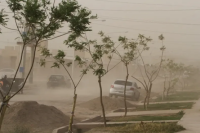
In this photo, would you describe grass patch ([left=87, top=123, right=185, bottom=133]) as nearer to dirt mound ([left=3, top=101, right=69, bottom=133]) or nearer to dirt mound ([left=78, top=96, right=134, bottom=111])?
dirt mound ([left=3, top=101, right=69, bottom=133])

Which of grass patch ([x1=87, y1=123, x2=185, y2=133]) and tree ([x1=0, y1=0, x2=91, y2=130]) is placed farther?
grass patch ([x1=87, y1=123, x2=185, y2=133])

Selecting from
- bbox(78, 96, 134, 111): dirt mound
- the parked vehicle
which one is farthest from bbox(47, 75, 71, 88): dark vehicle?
bbox(78, 96, 134, 111): dirt mound

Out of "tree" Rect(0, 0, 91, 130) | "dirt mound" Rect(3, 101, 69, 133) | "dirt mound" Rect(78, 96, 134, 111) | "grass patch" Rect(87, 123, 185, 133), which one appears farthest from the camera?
"dirt mound" Rect(78, 96, 134, 111)

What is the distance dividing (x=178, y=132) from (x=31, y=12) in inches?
236

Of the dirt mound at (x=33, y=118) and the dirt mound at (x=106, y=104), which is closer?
the dirt mound at (x=33, y=118)

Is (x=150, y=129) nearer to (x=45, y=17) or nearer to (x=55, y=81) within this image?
(x=45, y=17)

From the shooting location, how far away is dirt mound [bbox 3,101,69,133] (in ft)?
43.8

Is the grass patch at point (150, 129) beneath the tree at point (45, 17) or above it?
beneath

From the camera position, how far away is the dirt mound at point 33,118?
1334 centimetres

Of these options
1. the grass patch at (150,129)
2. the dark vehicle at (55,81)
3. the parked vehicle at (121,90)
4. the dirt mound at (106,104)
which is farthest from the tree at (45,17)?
Answer: the dark vehicle at (55,81)

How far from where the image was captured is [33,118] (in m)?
14.2

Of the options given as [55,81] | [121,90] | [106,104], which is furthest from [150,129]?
[55,81]

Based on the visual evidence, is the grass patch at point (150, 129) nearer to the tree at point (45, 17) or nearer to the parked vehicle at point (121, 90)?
the tree at point (45, 17)

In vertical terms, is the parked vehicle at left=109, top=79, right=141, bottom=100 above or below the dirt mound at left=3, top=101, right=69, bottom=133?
below
